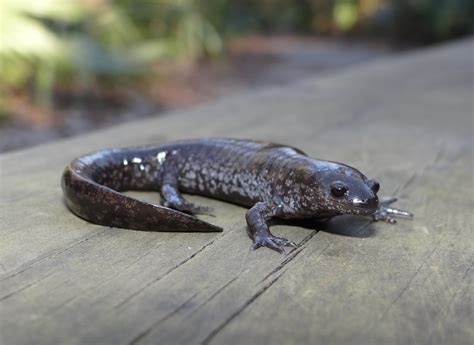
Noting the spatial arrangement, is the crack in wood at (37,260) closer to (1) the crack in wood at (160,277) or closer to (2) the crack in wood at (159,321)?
(1) the crack in wood at (160,277)

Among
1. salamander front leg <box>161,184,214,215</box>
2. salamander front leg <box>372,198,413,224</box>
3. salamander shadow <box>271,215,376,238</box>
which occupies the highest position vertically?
salamander front leg <box>372,198,413,224</box>

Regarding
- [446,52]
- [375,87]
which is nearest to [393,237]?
[375,87]

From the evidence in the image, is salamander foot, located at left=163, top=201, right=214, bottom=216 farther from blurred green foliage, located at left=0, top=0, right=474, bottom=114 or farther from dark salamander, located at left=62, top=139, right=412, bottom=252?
blurred green foliage, located at left=0, top=0, right=474, bottom=114

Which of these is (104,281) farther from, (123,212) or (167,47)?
(167,47)

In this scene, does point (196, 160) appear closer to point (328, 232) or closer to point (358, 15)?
point (328, 232)

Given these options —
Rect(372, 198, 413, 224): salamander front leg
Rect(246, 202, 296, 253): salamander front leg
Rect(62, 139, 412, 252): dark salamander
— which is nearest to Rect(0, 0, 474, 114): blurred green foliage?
Rect(62, 139, 412, 252): dark salamander

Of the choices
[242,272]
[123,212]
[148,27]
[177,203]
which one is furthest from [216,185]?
[148,27]
